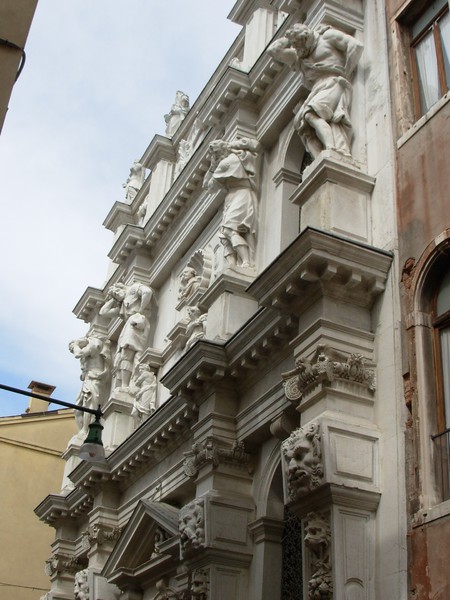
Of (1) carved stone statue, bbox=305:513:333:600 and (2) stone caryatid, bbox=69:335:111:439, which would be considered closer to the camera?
(1) carved stone statue, bbox=305:513:333:600

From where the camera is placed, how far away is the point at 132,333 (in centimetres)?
1980

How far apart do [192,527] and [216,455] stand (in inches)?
42.7

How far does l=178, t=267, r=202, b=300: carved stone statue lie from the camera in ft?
59.3

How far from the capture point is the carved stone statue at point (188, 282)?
18077 mm

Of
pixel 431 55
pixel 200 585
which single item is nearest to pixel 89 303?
pixel 200 585

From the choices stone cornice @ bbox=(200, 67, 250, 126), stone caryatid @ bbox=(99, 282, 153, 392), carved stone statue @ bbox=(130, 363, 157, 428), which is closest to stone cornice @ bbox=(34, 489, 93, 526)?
carved stone statue @ bbox=(130, 363, 157, 428)

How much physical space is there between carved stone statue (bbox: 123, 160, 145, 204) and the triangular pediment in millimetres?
11906

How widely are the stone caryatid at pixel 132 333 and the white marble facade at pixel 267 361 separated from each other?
0.16ft

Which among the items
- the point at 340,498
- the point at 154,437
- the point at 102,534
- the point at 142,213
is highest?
the point at 142,213

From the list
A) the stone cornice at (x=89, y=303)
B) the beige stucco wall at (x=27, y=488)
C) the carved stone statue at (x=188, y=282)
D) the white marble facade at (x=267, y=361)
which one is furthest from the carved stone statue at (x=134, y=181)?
the beige stucco wall at (x=27, y=488)

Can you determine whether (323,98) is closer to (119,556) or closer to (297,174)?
(297,174)

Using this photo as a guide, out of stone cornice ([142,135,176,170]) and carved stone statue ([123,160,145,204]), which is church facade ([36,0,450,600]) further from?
carved stone statue ([123,160,145,204])

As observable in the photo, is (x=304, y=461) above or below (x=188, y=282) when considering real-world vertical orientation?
below

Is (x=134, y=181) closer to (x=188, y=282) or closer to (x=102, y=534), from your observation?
(x=188, y=282)
